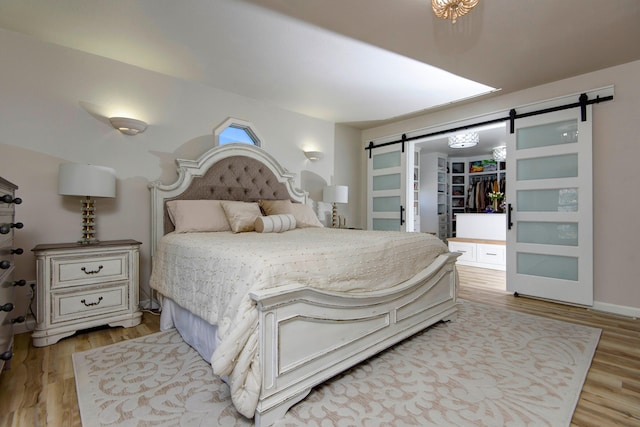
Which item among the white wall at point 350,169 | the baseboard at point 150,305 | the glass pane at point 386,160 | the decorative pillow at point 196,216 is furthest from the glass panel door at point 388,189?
the baseboard at point 150,305

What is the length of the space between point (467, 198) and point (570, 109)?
14.7 ft

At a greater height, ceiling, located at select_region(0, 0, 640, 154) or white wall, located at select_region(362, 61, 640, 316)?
ceiling, located at select_region(0, 0, 640, 154)

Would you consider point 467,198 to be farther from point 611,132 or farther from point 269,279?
point 269,279

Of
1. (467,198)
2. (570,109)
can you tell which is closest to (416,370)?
(570,109)

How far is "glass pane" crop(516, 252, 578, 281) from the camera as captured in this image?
3.15m

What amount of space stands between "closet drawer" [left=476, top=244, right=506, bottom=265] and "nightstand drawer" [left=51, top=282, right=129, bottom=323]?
5.21 m

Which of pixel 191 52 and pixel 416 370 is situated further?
pixel 191 52

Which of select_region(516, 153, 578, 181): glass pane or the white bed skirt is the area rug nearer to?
the white bed skirt

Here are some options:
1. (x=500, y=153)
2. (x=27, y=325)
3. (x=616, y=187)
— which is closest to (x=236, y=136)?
(x=27, y=325)

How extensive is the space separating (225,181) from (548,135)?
354 cm

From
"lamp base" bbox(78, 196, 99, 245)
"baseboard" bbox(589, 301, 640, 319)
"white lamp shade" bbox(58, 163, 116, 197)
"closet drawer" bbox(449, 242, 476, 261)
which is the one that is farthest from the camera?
"closet drawer" bbox(449, 242, 476, 261)

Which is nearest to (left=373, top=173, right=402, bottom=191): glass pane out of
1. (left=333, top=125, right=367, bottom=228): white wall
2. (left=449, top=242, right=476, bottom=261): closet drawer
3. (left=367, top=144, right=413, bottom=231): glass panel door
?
(left=367, top=144, right=413, bottom=231): glass panel door

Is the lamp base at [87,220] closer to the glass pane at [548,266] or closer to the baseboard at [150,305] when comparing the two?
the baseboard at [150,305]

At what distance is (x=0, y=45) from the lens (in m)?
2.29
